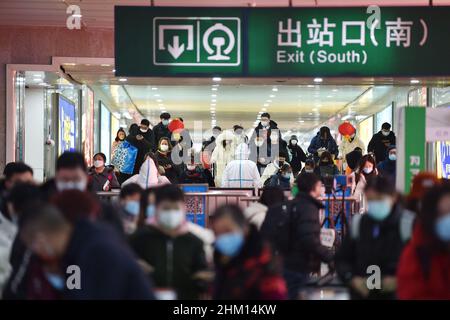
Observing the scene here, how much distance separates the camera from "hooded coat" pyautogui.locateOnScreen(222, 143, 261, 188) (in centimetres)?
2033

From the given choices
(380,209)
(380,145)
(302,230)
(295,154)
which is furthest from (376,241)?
(295,154)

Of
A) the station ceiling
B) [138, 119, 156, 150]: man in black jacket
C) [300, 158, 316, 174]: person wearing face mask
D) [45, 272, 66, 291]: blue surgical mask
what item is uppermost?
the station ceiling

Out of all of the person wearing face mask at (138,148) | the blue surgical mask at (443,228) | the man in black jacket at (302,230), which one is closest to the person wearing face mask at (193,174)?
the person wearing face mask at (138,148)

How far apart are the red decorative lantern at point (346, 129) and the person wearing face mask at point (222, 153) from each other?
2465mm

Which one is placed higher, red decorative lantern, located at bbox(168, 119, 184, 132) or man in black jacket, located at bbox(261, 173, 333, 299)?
red decorative lantern, located at bbox(168, 119, 184, 132)

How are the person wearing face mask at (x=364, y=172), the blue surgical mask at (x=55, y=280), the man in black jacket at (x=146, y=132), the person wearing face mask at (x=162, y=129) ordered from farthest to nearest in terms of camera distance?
the person wearing face mask at (x=162, y=129) → the man in black jacket at (x=146, y=132) → the person wearing face mask at (x=364, y=172) → the blue surgical mask at (x=55, y=280)

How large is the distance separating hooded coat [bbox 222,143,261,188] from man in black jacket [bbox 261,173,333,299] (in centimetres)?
961

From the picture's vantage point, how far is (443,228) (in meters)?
6.81

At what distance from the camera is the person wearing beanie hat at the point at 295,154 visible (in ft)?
73.5

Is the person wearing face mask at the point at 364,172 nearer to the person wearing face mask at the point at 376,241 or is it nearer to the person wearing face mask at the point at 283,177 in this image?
the person wearing face mask at the point at 283,177

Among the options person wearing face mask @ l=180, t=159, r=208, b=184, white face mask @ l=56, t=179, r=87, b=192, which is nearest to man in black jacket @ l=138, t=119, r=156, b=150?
person wearing face mask @ l=180, t=159, r=208, b=184

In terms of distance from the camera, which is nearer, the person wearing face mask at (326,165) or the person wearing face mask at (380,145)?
the person wearing face mask at (326,165)

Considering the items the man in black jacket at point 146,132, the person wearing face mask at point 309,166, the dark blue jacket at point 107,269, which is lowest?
the dark blue jacket at point 107,269

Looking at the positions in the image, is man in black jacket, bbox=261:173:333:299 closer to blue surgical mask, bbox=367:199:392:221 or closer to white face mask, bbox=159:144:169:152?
blue surgical mask, bbox=367:199:392:221
